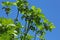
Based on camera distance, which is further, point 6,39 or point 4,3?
point 4,3

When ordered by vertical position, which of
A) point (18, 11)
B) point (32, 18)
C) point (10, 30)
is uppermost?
point (18, 11)

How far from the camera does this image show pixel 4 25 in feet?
9.20

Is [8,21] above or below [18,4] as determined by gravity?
below

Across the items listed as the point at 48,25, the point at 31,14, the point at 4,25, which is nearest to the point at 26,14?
the point at 31,14

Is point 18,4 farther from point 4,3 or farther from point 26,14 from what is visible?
point 4,3

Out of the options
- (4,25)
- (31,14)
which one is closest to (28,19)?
(31,14)

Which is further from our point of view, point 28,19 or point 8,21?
point 28,19

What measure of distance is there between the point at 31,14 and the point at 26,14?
0.20 meters

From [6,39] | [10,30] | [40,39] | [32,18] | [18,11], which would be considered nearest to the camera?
[6,39]

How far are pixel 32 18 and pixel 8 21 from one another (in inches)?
166

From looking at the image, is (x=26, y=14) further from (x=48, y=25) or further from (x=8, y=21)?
(x=8, y=21)

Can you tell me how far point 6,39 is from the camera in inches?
96.2

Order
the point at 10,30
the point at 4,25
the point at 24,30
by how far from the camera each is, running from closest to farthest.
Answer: the point at 10,30
the point at 4,25
the point at 24,30

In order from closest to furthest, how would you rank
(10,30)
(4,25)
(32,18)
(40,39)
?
(10,30) → (4,25) → (32,18) → (40,39)
